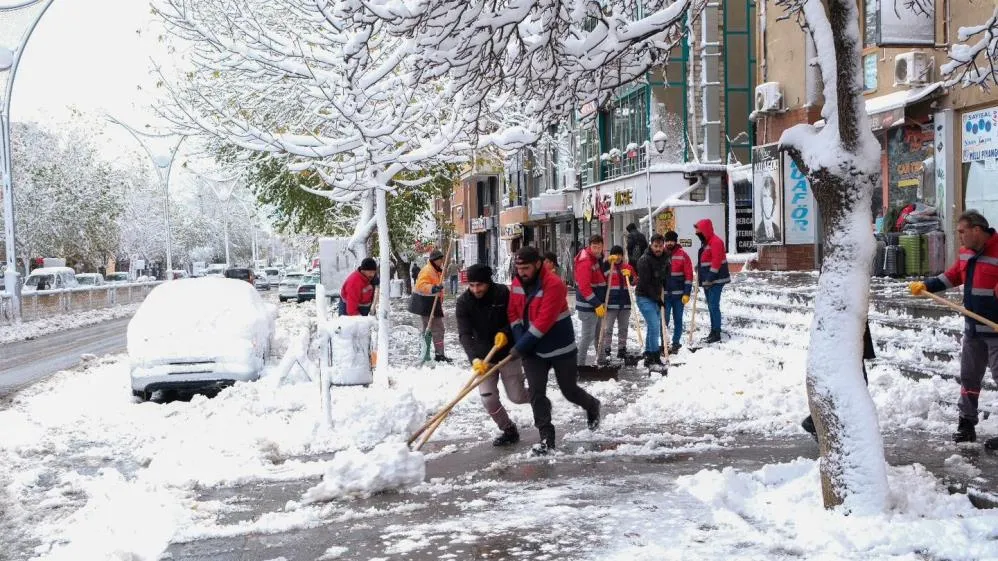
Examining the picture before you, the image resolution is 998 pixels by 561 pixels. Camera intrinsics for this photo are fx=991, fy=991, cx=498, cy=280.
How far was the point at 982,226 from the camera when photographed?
7.18 metres

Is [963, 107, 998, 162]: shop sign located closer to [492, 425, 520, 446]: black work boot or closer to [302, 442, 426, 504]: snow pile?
[492, 425, 520, 446]: black work boot

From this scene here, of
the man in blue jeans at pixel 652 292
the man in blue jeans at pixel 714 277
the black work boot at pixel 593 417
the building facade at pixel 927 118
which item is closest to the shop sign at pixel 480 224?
the building facade at pixel 927 118

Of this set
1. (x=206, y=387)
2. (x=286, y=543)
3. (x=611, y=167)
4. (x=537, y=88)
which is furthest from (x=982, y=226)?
(x=611, y=167)

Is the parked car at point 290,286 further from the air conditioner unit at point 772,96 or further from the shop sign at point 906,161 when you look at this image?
the shop sign at point 906,161

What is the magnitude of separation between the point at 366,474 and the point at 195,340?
6.30 meters

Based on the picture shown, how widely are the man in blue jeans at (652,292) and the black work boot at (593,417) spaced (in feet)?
14.2

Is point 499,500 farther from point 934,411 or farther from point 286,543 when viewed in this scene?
point 934,411

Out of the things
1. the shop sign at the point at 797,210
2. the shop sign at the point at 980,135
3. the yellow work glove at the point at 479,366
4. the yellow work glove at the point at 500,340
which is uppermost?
the shop sign at the point at 980,135

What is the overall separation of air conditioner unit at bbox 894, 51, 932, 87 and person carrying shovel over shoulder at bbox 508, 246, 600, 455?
38.2 ft

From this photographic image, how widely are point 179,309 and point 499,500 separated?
7.78 metres

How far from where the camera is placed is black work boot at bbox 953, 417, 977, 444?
7402 millimetres

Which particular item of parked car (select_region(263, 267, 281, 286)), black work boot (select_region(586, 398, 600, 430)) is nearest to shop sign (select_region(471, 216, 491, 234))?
parked car (select_region(263, 267, 281, 286))

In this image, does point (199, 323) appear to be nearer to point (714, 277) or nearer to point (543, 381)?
point (543, 381)

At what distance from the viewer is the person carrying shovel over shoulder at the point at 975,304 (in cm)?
721
